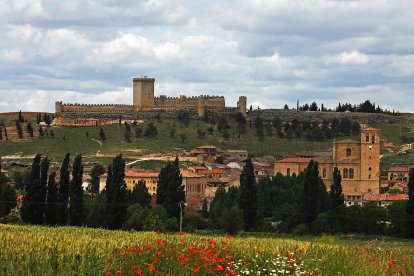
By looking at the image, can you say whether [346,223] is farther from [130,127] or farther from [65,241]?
[130,127]

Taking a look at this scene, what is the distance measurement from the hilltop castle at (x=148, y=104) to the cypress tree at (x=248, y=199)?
101m

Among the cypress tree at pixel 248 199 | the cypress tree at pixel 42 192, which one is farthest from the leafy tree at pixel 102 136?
the cypress tree at pixel 42 192

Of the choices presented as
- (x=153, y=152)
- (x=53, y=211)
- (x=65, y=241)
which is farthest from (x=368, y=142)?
(x=65, y=241)

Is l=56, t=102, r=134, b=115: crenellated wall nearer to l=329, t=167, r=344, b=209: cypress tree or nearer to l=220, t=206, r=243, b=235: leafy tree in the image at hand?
l=329, t=167, r=344, b=209: cypress tree

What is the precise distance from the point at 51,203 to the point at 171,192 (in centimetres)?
1003

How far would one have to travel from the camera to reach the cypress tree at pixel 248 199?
2324 inches

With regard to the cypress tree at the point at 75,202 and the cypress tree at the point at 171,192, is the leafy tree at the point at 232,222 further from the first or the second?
the cypress tree at the point at 75,202

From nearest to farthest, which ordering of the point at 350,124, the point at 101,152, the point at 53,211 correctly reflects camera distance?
the point at 53,211 → the point at 101,152 → the point at 350,124

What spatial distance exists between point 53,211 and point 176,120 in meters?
99.7

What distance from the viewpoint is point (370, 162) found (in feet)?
319

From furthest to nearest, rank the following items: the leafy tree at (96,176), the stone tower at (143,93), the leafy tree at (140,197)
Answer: the stone tower at (143,93), the leafy tree at (96,176), the leafy tree at (140,197)

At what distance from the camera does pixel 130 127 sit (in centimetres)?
14412

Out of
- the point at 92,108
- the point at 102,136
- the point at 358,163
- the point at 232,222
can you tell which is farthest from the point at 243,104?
the point at 232,222

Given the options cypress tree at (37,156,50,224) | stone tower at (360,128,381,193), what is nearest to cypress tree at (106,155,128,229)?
cypress tree at (37,156,50,224)
